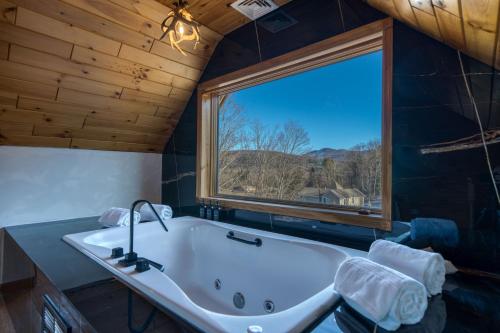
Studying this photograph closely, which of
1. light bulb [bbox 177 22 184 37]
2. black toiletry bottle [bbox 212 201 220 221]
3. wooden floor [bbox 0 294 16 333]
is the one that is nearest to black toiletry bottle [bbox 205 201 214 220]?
black toiletry bottle [bbox 212 201 220 221]

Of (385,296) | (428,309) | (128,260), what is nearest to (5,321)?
(128,260)

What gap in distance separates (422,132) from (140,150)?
8.84 feet

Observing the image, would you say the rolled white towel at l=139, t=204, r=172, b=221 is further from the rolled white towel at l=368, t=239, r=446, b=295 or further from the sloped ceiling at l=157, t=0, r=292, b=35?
the rolled white towel at l=368, t=239, r=446, b=295

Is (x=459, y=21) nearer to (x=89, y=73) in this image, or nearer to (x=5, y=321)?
(x=89, y=73)

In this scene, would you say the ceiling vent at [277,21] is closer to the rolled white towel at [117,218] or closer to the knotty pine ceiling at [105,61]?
the knotty pine ceiling at [105,61]

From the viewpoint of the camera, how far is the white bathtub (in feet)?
3.02

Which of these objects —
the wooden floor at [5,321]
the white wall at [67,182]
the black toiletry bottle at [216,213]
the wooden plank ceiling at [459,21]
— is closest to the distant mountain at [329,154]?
the wooden plank ceiling at [459,21]

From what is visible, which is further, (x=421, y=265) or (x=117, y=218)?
(x=117, y=218)

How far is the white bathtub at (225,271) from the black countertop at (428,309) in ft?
0.16

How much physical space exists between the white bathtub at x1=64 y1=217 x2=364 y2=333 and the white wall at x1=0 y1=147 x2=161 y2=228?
0.91 meters

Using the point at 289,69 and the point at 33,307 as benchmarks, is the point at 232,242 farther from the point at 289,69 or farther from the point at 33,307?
the point at 289,69

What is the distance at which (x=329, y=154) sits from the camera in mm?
1952

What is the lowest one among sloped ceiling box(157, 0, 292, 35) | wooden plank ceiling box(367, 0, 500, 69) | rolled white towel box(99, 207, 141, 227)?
rolled white towel box(99, 207, 141, 227)

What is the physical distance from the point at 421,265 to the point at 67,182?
112 inches
